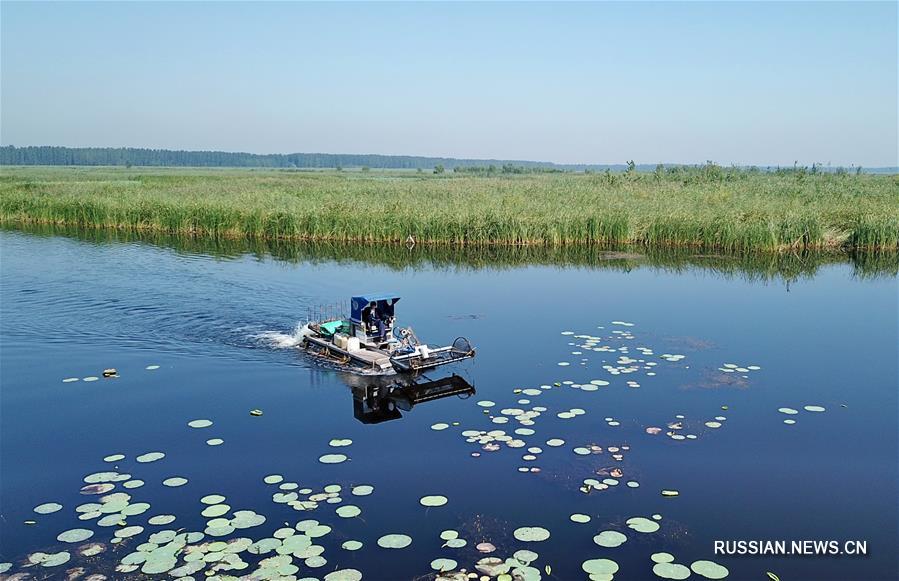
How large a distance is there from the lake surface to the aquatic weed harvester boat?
60cm

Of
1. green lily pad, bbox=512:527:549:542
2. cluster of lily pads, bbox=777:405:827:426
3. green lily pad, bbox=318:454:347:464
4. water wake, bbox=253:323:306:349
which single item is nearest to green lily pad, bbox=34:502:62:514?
green lily pad, bbox=318:454:347:464

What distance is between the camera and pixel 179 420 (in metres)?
11.3

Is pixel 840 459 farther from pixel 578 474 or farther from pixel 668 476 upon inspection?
pixel 578 474

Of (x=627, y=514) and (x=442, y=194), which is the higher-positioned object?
(x=442, y=194)

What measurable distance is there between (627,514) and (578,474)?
42.4 inches

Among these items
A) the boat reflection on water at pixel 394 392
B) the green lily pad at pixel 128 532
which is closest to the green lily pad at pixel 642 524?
the boat reflection on water at pixel 394 392

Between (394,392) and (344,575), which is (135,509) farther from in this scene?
(394,392)

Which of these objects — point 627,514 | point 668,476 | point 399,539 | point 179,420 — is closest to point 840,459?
point 668,476

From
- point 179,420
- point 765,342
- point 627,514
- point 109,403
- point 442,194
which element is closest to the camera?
point 627,514

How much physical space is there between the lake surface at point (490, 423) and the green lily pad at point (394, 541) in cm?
12

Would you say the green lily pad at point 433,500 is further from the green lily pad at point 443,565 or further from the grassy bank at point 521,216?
the grassy bank at point 521,216

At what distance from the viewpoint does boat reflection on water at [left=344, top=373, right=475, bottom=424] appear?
1187cm

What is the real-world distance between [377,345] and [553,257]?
1518 cm

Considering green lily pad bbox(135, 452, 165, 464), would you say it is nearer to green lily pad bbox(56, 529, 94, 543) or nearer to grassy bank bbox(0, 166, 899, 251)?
green lily pad bbox(56, 529, 94, 543)
